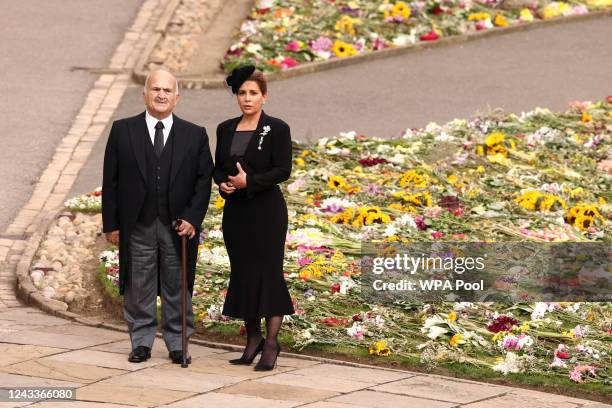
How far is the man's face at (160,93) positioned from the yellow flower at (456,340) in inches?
93.2

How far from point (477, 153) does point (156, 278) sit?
6141 mm

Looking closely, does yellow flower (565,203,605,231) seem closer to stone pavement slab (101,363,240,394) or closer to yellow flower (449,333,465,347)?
yellow flower (449,333,465,347)

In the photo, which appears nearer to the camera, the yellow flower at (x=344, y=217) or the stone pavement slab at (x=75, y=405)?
the stone pavement slab at (x=75, y=405)

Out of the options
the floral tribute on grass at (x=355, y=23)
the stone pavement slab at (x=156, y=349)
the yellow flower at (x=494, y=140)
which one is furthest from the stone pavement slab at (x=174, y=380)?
the floral tribute on grass at (x=355, y=23)

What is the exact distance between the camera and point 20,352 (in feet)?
30.9

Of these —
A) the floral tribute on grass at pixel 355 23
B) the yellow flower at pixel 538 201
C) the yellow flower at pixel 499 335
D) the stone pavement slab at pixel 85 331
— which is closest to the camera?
the yellow flower at pixel 499 335

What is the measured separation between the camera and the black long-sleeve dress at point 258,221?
9266 millimetres

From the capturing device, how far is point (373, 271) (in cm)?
1144

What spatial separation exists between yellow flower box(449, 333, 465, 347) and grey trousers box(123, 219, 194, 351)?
5.64 feet

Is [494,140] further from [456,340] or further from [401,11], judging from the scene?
[401,11]

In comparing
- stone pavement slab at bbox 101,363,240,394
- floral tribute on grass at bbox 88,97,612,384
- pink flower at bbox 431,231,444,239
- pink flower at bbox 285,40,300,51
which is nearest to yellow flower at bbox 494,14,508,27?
pink flower at bbox 285,40,300,51

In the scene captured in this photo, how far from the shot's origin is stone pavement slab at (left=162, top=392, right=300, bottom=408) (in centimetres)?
819

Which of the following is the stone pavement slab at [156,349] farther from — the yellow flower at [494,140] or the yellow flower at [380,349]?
the yellow flower at [494,140]

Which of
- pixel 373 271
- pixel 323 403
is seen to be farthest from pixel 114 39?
pixel 323 403
